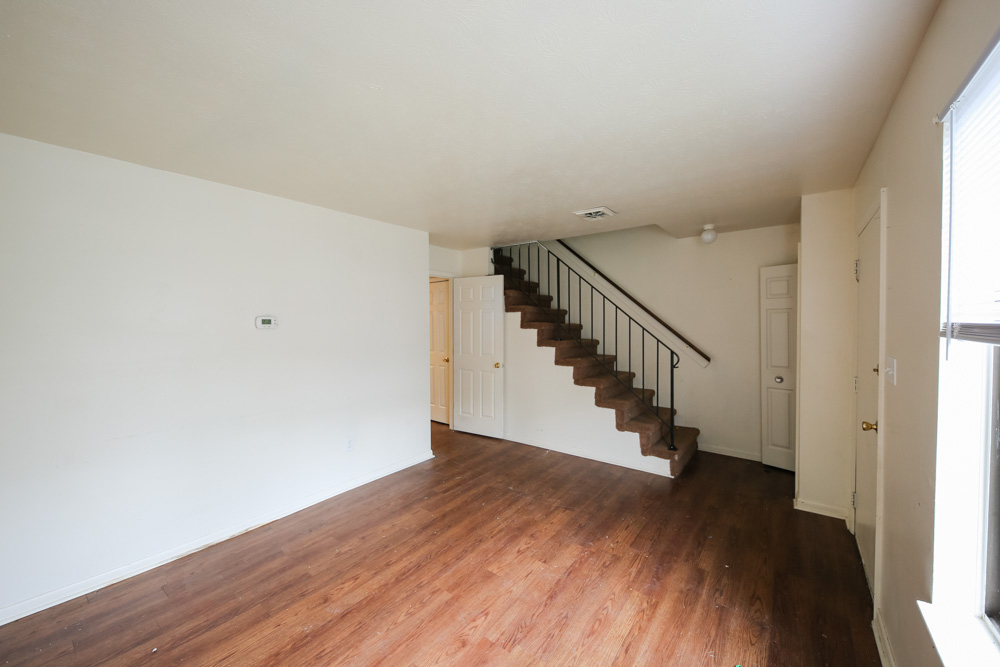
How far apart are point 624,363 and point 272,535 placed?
393 centimetres

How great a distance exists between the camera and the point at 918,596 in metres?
1.31

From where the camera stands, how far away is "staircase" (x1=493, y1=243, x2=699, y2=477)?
154 inches

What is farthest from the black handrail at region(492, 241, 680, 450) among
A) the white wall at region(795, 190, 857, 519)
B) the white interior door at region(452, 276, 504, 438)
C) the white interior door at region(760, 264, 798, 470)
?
the white wall at region(795, 190, 857, 519)

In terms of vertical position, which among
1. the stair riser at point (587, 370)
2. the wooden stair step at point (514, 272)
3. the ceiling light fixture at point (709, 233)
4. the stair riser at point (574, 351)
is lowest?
the stair riser at point (587, 370)

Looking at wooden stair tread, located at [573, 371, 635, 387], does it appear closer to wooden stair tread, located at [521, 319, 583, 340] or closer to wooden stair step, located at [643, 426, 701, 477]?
wooden stair tread, located at [521, 319, 583, 340]

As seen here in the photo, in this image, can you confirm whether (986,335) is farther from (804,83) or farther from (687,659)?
(687,659)

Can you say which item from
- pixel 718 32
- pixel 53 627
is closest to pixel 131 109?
pixel 718 32

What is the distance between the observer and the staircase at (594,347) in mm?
3910

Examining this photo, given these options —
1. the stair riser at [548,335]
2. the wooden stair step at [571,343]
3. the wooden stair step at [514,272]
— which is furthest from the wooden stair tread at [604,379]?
the wooden stair step at [514,272]

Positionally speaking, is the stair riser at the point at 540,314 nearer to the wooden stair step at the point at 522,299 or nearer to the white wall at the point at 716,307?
the wooden stair step at the point at 522,299

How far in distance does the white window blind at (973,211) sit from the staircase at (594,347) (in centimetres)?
258

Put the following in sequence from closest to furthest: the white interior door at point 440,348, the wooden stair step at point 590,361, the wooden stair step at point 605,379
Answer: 1. the wooden stair step at point 605,379
2. the wooden stair step at point 590,361
3. the white interior door at point 440,348

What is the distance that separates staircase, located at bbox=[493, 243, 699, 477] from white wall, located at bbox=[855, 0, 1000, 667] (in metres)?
1.99

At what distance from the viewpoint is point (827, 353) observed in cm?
283
